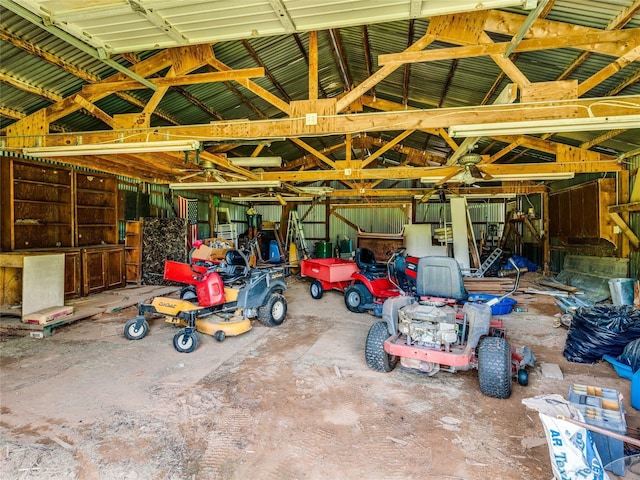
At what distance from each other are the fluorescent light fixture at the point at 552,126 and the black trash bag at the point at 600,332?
2.09 meters

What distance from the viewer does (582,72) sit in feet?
14.8

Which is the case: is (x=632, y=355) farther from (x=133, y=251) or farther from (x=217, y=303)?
(x=133, y=251)

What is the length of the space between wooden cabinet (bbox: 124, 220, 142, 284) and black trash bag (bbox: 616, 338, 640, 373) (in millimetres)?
9163

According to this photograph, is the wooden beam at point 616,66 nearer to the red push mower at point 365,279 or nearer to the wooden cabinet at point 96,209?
the red push mower at point 365,279

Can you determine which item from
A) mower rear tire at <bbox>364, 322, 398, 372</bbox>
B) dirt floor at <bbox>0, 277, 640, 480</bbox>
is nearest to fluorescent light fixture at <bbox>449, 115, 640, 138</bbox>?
mower rear tire at <bbox>364, 322, 398, 372</bbox>

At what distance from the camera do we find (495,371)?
3.10 metres

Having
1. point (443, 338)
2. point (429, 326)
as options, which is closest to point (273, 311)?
point (429, 326)

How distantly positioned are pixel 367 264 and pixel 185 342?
4.21 m

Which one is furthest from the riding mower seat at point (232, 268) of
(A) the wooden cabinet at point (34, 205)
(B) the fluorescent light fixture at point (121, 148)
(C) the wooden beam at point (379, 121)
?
(A) the wooden cabinet at point (34, 205)

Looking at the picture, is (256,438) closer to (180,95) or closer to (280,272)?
(280,272)

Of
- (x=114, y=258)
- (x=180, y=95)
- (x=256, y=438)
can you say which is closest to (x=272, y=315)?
(x=256, y=438)

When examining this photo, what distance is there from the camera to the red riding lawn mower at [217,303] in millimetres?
4656

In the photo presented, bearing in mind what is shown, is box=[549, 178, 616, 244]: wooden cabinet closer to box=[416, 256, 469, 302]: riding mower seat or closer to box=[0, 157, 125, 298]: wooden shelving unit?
box=[416, 256, 469, 302]: riding mower seat

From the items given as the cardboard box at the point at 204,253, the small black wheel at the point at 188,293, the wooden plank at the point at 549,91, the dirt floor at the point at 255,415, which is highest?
the wooden plank at the point at 549,91
